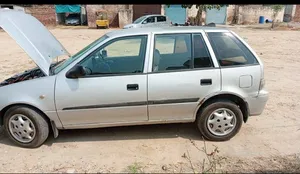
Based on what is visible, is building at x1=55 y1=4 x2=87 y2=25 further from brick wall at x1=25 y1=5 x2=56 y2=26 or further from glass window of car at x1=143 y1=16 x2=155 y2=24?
glass window of car at x1=143 y1=16 x2=155 y2=24

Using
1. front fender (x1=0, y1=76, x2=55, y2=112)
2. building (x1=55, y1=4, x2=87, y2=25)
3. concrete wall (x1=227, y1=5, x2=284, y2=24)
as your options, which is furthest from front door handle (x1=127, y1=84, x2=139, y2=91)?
concrete wall (x1=227, y1=5, x2=284, y2=24)

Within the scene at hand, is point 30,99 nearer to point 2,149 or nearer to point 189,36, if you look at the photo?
point 2,149

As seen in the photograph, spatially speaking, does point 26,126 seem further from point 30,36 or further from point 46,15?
point 46,15

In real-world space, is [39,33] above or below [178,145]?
above

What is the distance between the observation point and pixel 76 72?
120 inches

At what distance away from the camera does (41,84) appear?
3.12 meters

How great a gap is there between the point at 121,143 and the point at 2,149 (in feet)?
5.42

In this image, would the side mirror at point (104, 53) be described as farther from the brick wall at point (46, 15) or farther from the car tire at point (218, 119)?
the brick wall at point (46, 15)

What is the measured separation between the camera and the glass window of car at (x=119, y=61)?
3219mm

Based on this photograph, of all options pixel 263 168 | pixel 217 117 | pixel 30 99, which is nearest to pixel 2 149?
pixel 30 99

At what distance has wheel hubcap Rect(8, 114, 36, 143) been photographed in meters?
3.23

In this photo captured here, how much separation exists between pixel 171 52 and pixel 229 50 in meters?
0.82

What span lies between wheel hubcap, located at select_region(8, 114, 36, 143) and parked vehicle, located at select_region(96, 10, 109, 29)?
22.1m

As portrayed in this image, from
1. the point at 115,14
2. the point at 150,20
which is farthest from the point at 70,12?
the point at 150,20
